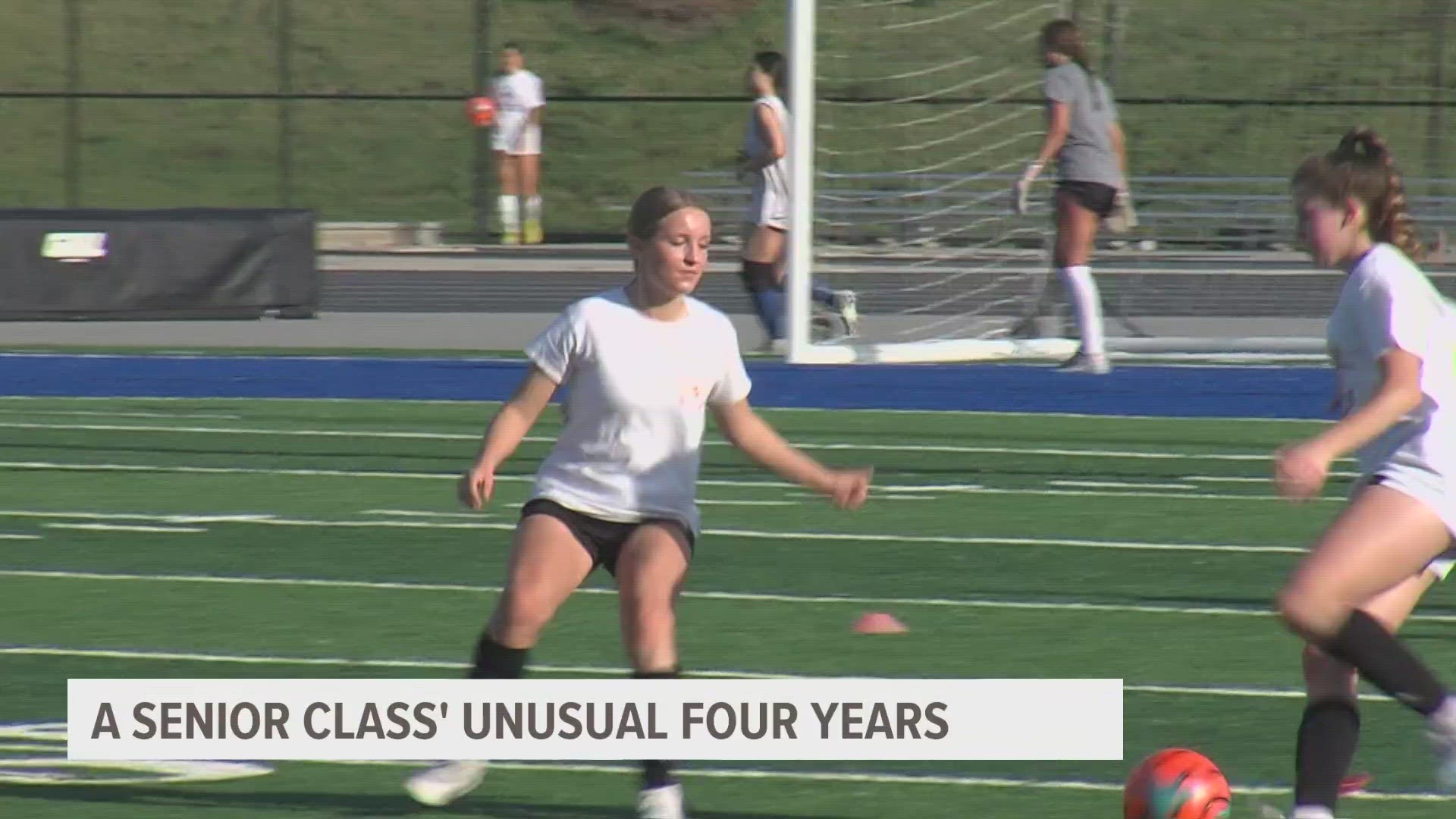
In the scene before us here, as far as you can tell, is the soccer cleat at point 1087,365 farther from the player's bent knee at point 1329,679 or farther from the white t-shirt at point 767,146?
the player's bent knee at point 1329,679

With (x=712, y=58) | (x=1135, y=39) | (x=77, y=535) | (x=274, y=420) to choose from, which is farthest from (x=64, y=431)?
(x=712, y=58)

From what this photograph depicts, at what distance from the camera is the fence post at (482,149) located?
3009 centimetres

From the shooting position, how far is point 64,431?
13.9m

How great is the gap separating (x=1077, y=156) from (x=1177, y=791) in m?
10.7

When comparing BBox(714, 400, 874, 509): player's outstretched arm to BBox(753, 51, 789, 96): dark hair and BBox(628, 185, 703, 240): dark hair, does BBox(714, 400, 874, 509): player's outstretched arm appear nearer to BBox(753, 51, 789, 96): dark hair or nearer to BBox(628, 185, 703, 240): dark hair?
BBox(628, 185, 703, 240): dark hair

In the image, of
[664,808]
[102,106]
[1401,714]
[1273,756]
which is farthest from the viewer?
[102,106]

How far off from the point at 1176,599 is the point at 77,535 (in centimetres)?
410

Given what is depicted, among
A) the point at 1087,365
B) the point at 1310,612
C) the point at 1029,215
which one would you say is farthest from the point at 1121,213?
the point at 1310,612

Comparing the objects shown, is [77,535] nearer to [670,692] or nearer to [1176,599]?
[1176,599]

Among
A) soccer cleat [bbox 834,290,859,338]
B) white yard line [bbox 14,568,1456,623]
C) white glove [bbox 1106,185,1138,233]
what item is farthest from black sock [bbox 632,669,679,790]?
soccer cleat [bbox 834,290,859,338]

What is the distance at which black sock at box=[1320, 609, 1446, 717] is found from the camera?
5723 mm

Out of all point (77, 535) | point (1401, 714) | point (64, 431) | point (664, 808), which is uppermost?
point (64, 431)
